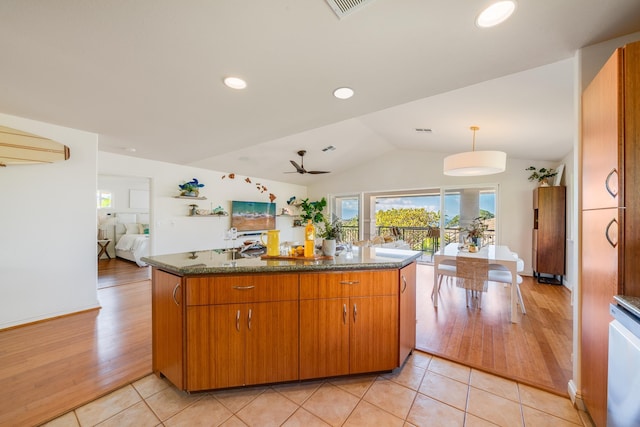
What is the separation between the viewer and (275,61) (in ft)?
5.69

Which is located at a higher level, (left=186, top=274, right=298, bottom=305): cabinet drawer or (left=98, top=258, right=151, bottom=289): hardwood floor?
(left=186, top=274, right=298, bottom=305): cabinet drawer

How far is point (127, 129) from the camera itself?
2975 millimetres

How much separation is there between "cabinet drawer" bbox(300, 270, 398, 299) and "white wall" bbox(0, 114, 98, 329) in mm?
3158

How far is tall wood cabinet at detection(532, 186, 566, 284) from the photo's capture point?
13.7ft

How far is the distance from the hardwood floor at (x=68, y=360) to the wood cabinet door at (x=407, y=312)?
6.57 ft

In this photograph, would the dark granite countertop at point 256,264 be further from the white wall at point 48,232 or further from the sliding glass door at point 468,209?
the sliding glass door at point 468,209

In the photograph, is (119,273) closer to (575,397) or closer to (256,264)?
(256,264)

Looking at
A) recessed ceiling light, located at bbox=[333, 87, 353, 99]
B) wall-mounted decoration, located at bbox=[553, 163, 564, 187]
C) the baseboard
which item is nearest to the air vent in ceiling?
recessed ceiling light, located at bbox=[333, 87, 353, 99]

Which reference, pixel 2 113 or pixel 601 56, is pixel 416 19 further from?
pixel 2 113

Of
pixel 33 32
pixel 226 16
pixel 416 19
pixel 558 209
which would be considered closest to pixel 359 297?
pixel 416 19

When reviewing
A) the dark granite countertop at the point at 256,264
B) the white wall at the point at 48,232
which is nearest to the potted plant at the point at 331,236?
the dark granite countertop at the point at 256,264

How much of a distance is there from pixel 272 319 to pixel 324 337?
391mm

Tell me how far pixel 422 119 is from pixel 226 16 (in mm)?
3259

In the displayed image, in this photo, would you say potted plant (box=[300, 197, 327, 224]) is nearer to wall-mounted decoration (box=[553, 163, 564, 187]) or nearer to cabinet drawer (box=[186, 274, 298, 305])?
wall-mounted decoration (box=[553, 163, 564, 187])
